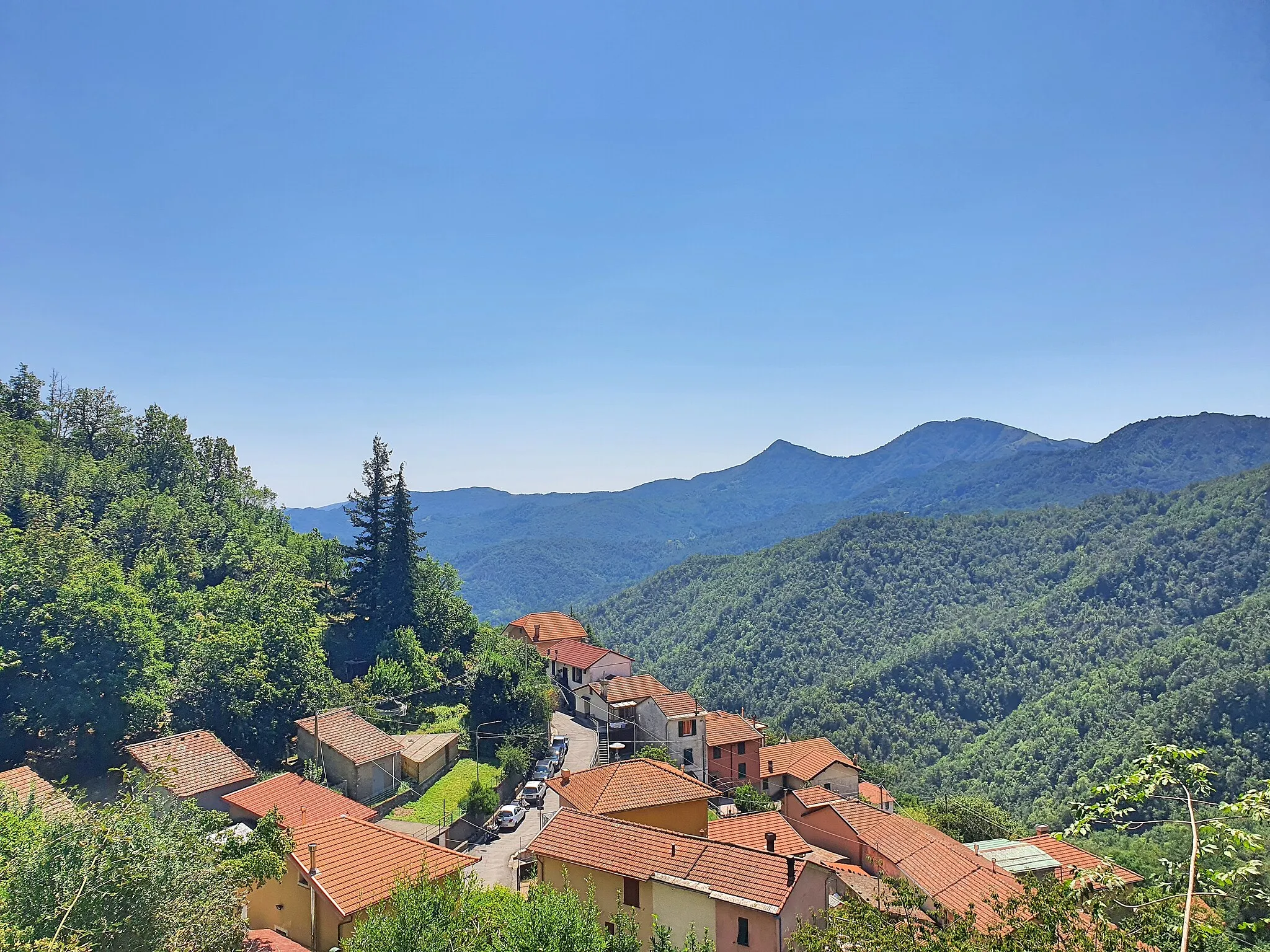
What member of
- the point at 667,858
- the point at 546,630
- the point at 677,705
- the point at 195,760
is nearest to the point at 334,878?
the point at 667,858

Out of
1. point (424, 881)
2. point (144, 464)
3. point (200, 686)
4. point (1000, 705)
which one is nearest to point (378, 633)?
point (200, 686)

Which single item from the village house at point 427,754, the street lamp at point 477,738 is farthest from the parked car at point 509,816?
the village house at point 427,754

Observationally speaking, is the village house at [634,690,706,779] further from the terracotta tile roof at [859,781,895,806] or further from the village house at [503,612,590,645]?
the village house at [503,612,590,645]

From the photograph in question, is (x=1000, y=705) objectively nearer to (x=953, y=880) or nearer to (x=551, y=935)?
(x=953, y=880)

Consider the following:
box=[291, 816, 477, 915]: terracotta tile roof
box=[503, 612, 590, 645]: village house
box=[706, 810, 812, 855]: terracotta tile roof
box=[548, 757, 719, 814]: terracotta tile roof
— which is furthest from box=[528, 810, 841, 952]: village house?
box=[503, 612, 590, 645]: village house

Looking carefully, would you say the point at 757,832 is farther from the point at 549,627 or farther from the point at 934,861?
the point at 549,627

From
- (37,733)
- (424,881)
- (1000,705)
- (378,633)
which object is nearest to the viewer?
(424,881)
